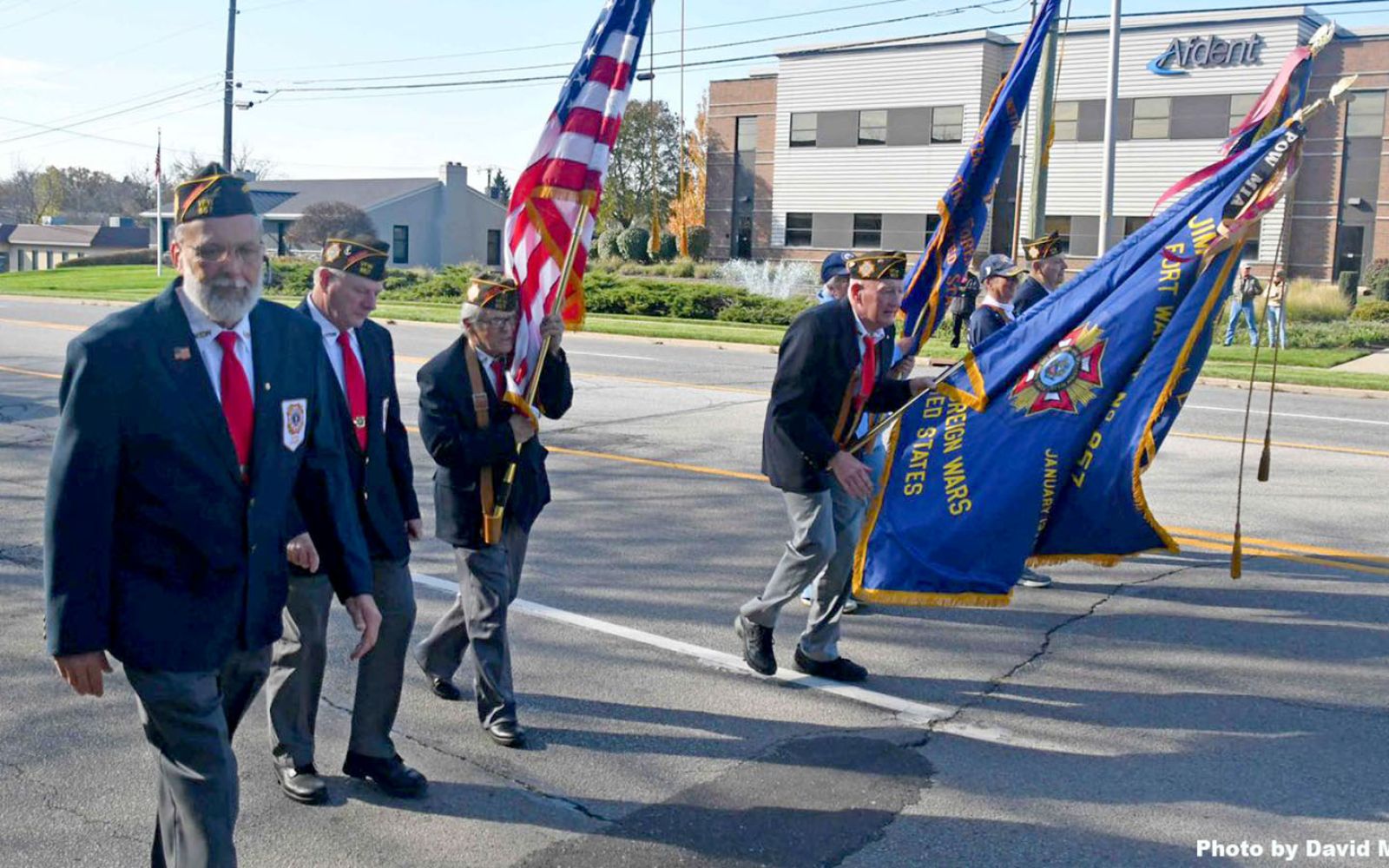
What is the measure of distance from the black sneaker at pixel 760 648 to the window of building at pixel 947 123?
48.3m

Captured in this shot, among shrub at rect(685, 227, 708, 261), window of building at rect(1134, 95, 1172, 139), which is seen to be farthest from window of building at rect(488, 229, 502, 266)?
window of building at rect(1134, 95, 1172, 139)

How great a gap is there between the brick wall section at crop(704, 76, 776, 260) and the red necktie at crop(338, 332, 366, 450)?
53.7m

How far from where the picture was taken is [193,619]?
328 cm

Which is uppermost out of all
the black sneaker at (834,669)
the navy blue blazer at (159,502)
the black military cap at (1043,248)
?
the black military cap at (1043,248)

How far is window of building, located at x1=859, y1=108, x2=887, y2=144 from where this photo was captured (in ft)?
177

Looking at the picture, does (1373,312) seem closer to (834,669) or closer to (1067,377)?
(1067,377)

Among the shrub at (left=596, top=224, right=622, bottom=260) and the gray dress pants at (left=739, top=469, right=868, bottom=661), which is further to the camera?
the shrub at (left=596, top=224, right=622, bottom=260)

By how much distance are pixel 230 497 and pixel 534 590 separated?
4324 millimetres

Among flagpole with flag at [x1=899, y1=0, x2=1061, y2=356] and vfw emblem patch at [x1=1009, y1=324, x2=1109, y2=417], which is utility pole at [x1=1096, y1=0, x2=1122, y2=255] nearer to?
flagpole with flag at [x1=899, y1=0, x2=1061, y2=356]

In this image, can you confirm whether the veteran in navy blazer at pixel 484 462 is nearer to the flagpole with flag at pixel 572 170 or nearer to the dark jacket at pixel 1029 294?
the flagpole with flag at pixel 572 170

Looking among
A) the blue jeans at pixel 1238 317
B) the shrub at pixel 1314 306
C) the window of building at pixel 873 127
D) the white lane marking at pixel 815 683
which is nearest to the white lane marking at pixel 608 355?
the blue jeans at pixel 1238 317

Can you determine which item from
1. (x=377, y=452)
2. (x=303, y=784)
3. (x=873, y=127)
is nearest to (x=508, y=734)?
(x=303, y=784)

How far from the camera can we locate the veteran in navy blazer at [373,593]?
15.6ft

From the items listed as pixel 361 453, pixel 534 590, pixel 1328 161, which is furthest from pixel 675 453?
pixel 1328 161
